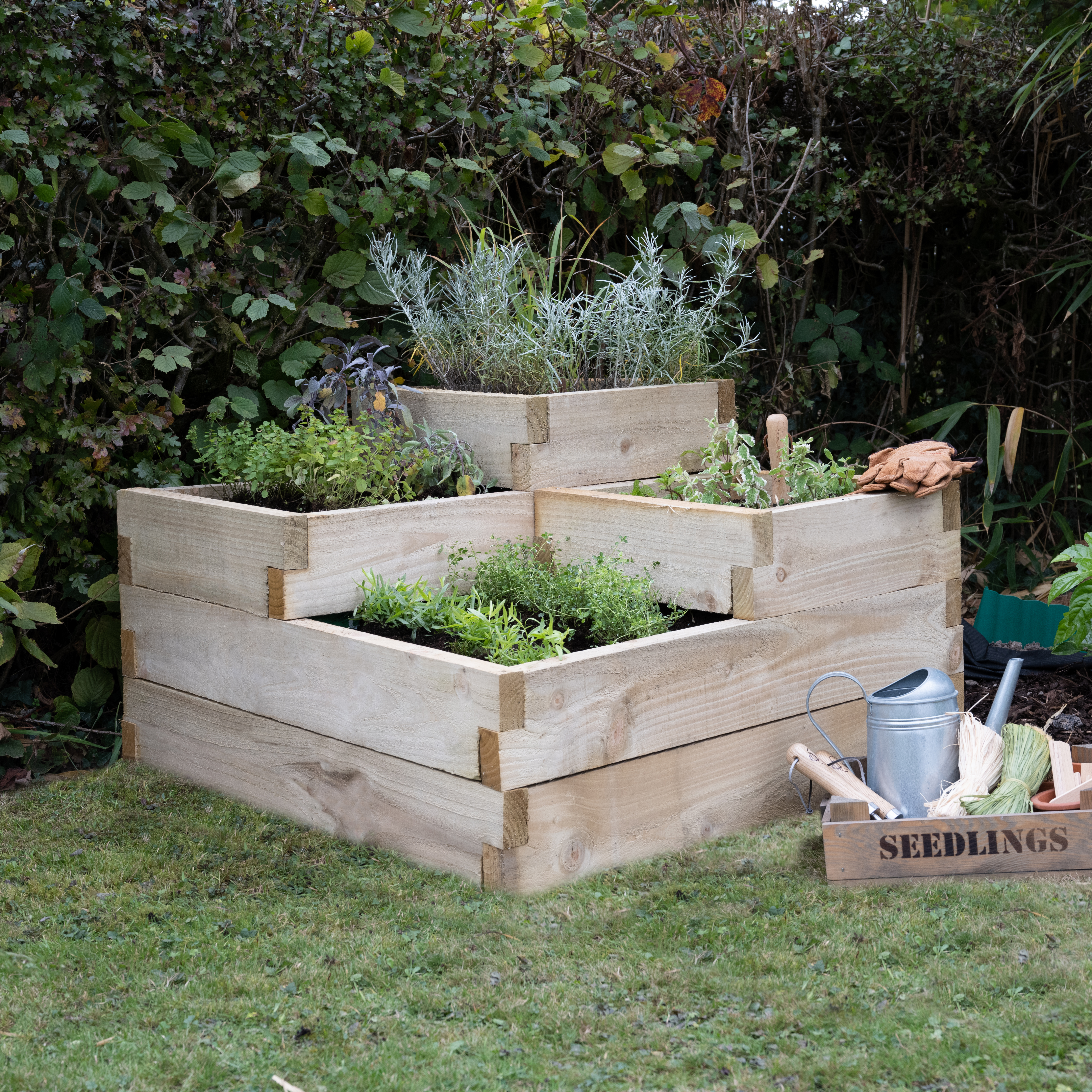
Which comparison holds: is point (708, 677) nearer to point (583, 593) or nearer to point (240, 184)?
point (583, 593)

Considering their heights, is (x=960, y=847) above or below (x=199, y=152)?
below

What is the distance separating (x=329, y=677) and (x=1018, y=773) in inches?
57.1

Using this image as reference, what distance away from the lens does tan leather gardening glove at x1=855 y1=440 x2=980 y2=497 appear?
115 inches

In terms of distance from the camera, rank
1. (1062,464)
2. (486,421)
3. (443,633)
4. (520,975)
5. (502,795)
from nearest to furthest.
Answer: (520,975), (502,795), (443,633), (486,421), (1062,464)

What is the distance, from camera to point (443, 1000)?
190 centimetres

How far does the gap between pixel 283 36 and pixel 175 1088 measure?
263 cm

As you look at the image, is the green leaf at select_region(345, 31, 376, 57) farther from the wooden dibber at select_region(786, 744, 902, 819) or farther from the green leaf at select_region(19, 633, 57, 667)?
the wooden dibber at select_region(786, 744, 902, 819)

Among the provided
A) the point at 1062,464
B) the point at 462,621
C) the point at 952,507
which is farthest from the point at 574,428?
the point at 1062,464

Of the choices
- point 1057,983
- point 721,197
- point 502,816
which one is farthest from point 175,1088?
point 721,197

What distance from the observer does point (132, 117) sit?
9.93 ft

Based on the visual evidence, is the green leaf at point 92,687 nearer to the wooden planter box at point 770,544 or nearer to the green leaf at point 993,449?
the wooden planter box at point 770,544

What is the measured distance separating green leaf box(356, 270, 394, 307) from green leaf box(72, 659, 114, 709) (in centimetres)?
116

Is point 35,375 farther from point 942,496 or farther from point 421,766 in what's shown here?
point 942,496

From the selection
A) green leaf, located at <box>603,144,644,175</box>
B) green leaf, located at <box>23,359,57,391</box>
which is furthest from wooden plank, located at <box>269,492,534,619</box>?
green leaf, located at <box>603,144,644,175</box>
